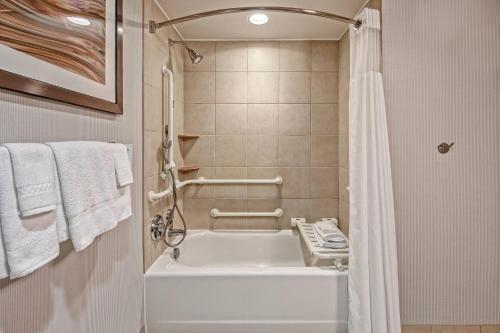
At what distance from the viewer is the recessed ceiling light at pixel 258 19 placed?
2.18 meters

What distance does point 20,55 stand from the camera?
819 mm

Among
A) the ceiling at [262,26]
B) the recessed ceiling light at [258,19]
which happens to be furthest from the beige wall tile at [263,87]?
the recessed ceiling light at [258,19]

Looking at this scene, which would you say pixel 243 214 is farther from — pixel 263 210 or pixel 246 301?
pixel 246 301

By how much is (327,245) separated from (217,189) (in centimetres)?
118

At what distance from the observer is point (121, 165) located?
1228mm

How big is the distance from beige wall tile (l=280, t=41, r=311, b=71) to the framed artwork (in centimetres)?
157

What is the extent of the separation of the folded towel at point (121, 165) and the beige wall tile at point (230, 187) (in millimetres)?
1435

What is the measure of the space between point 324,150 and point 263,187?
0.65 metres

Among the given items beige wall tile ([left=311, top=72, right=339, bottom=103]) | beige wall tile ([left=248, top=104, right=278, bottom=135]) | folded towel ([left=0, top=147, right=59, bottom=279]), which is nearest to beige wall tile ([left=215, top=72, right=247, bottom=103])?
beige wall tile ([left=248, top=104, right=278, bottom=135])

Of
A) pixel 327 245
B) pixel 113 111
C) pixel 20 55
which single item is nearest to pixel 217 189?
pixel 327 245

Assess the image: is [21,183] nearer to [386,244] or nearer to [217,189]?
[386,244]

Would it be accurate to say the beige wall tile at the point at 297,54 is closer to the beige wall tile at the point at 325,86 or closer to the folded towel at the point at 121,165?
the beige wall tile at the point at 325,86

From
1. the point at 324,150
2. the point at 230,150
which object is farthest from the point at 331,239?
the point at 230,150

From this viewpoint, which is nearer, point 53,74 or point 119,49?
point 53,74
